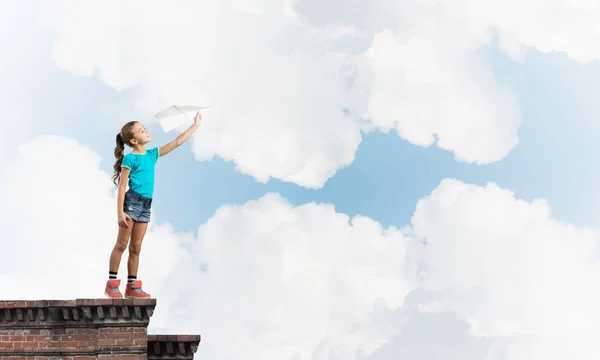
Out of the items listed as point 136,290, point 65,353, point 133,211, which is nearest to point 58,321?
point 65,353

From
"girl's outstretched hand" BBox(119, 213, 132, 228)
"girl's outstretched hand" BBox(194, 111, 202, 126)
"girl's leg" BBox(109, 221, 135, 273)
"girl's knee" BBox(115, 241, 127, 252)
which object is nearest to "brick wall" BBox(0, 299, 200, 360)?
"girl's leg" BBox(109, 221, 135, 273)

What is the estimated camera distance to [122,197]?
506 inches

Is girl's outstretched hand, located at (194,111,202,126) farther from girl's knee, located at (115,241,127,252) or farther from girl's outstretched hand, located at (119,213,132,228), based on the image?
girl's knee, located at (115,241,127,252)

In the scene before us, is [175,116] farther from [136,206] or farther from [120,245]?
[120,245]

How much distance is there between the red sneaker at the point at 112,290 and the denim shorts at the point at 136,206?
115 cm

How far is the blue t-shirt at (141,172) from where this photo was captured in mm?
13078

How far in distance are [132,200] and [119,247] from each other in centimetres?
85

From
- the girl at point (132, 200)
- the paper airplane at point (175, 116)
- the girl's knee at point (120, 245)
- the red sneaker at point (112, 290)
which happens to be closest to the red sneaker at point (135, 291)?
the girl at point (132, 200)

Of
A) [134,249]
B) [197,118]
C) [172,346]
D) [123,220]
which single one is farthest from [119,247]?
[197,118]

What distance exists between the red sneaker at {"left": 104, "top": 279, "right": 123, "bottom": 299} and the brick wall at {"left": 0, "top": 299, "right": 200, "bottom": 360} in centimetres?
30

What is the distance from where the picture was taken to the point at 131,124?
1328cm

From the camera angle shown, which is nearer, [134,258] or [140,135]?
[134,258]

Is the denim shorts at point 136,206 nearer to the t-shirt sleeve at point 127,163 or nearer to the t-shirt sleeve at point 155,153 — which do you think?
the t-shirt sleeve at point 127,163

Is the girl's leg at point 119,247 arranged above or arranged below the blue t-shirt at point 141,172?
below
